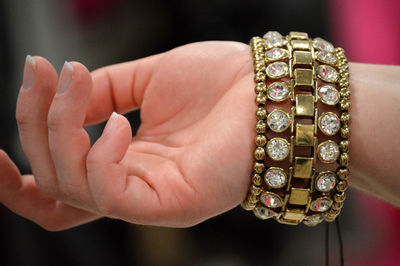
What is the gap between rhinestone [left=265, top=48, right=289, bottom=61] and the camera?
0.55 metres

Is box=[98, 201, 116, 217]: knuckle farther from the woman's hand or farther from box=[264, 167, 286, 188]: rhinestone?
box=[264, 167, 286, 188]: rhinestone

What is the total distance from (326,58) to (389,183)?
7.8 inches

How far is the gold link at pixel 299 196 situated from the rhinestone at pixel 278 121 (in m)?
0.08

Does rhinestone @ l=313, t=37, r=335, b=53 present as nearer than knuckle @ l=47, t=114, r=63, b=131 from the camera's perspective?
No

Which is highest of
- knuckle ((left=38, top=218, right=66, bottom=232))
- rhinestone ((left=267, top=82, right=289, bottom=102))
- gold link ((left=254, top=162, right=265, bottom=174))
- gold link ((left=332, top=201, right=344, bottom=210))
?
rhinestone ((left=267, top=82, right=289, bottom=102))

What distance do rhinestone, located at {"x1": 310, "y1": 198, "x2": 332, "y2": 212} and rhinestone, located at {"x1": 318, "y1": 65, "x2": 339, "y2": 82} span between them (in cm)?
16

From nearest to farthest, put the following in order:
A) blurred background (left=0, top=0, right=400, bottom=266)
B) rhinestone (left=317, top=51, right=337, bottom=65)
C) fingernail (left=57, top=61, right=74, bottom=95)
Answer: fingernail (left=57, top=61, right=74, bottom=95), rhinestone (left=317, top=51, right=337, bottom=65), blurred background (left=0, top=0, right=400, bottom=266)

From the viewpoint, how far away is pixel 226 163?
50 centimetres

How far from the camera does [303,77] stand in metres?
0.52

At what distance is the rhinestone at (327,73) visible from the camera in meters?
0.53

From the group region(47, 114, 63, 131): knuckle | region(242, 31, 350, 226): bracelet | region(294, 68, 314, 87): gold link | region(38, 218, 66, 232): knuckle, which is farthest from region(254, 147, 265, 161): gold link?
region(38, 218, 66, 232): knuckle

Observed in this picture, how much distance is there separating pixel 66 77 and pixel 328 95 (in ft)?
1.09

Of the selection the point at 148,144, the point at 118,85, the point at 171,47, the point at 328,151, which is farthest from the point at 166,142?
the point at 171,47

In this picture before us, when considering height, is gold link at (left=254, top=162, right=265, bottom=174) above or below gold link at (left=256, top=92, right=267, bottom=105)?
below
